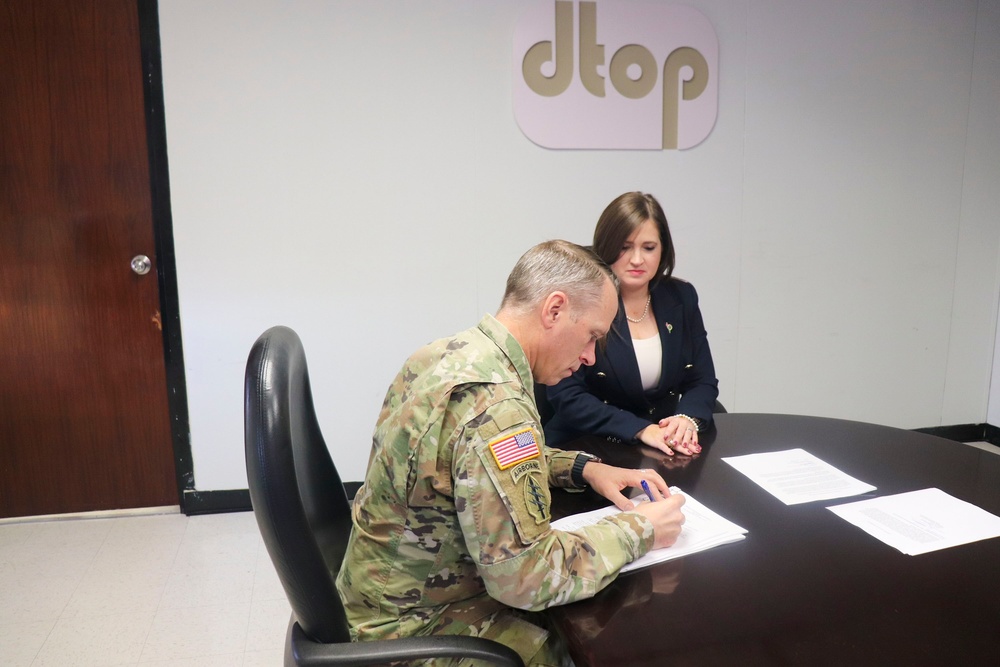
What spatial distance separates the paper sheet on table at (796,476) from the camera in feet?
4.42

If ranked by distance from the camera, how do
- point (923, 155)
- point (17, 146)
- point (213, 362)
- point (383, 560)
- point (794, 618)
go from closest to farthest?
point (794, 618)
point (383, 560)
point (17, 146)
point (213, 362)
point (923, 155)

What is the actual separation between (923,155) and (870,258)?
1.93 ft

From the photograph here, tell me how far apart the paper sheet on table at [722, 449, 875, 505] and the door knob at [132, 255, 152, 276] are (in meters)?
2.48

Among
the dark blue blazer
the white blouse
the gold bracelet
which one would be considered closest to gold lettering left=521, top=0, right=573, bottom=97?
the dark blue blazer

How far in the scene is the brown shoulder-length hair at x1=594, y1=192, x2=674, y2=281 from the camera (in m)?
1.96

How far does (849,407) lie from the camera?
358 centimetres

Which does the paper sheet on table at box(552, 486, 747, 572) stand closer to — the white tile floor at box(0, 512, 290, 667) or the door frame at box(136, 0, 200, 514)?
the white tile floor at box(0, 512, 290, 667)

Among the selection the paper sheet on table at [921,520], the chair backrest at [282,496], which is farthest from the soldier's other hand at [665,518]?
the chair backrest at [282,496]

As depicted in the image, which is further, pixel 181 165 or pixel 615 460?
pixel 181 165

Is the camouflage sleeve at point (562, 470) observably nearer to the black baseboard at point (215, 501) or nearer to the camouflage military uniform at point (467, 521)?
the camouflage military uniform at point (467, 521)

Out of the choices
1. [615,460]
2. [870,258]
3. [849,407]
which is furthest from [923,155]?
[615,460]

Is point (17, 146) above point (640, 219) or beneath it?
above

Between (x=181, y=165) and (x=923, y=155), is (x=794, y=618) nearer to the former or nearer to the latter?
(x=181, y=165)

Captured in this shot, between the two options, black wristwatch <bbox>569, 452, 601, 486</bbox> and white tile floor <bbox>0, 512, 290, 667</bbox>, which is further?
white tile floor <bbox>0, 512, 290, 667</bbox>
